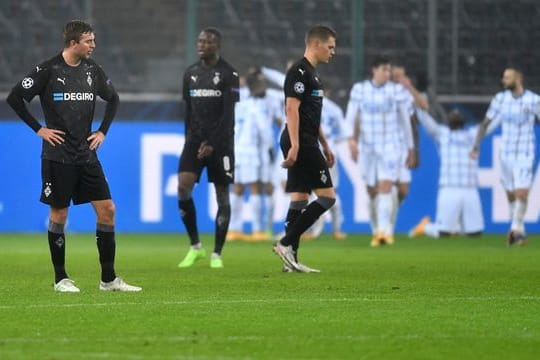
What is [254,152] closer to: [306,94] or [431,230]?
[431,230]

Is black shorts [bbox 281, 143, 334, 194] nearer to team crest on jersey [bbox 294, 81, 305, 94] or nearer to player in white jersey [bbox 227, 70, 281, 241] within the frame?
team crest on jersey [bbox 294, 81, 305, 94]

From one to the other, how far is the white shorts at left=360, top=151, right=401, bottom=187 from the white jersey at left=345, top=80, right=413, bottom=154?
3.8 inches

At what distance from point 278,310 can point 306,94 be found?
3.88m

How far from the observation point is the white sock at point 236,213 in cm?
2172

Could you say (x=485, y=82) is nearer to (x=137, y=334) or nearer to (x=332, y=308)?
(x=332, y=308)

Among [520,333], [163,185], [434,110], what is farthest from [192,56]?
[520,333]

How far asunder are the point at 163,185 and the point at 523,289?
10.6 m

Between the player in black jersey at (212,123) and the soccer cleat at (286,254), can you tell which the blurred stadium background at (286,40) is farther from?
the soccer cleat at (286,254)

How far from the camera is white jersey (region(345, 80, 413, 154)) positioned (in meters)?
20.8

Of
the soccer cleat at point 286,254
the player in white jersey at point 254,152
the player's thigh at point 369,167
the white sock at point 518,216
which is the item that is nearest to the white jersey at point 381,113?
the player's thigh at point 369,167

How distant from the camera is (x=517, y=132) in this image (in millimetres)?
20531

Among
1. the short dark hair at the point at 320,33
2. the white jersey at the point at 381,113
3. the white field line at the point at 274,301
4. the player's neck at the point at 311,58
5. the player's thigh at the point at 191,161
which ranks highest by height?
the short dark hair at the point at 320,33

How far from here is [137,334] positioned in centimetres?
918

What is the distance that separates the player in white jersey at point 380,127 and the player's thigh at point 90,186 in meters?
8.88
